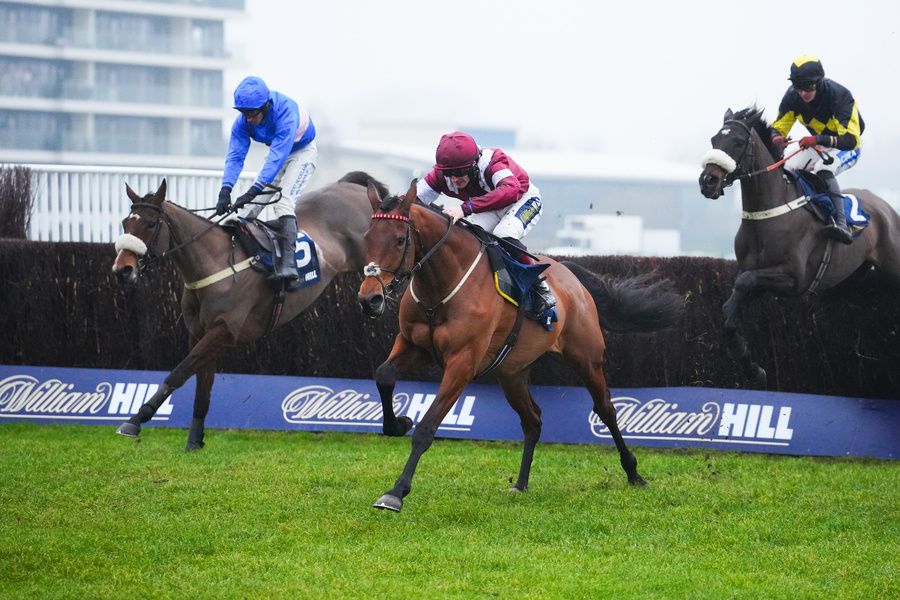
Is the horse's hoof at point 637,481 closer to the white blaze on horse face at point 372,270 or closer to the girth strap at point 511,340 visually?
the girth strap at point 511,340

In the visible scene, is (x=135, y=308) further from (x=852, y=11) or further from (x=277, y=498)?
(x=852, y=11)

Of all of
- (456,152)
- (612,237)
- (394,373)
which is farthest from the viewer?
(612,237)

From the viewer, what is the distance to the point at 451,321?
571 centimetres

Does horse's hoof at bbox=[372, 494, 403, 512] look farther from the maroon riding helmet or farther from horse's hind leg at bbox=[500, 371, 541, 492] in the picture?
the maroon riding helmet

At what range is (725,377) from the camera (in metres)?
8.77

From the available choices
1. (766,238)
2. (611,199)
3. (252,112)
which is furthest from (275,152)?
(611,199)

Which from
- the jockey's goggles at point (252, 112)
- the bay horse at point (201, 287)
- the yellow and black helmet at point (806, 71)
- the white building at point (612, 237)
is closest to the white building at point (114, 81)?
the white building at point (612, 237)

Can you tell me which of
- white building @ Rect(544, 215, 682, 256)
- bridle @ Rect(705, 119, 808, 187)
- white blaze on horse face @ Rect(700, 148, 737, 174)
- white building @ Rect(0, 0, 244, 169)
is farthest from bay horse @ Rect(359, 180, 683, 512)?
white building @ Rect(0, 0, 244, 169)

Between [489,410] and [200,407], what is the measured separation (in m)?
2.16

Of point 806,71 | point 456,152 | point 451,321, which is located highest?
point 806,71

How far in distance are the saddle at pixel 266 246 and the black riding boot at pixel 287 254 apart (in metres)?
0.04

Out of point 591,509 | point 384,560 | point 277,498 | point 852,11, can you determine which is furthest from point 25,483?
point 852,11

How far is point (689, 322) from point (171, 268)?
4194 millimetres

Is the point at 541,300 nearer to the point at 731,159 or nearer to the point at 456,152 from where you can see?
the point at 456,152
